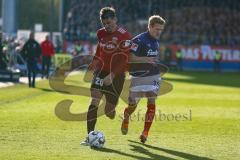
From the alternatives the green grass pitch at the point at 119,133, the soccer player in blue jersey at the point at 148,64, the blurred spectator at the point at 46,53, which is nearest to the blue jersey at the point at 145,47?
the soccer player in blue jersey at the point at 148,64

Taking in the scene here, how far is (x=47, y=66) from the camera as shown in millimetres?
31266

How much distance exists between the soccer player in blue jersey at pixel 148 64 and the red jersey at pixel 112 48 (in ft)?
0.89

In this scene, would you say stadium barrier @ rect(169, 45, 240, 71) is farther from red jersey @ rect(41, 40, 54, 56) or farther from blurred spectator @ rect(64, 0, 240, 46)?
red jersey @ rect(41, 40, 54, 56)

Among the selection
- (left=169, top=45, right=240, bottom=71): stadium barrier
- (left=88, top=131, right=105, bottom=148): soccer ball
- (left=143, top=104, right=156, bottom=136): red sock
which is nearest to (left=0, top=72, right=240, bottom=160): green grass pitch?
(left=88, top=131, right=105, bottom=148): soccer ball

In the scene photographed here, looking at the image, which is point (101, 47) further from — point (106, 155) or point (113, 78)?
point (106, 155)

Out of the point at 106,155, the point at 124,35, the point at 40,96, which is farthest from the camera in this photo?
the point at 40,96

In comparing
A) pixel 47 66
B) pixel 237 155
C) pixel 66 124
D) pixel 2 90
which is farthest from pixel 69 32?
pixel 237 155

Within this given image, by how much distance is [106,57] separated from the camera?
11.4 m

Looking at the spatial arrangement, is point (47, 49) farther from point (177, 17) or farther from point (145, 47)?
point (177, 17)

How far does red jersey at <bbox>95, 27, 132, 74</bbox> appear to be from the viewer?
1123cm

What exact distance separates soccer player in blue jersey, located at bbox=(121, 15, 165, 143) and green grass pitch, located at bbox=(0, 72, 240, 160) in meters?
0.65

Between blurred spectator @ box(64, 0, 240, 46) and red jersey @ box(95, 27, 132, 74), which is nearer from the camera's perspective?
red jersey @ box(95, 27, 132, 74)

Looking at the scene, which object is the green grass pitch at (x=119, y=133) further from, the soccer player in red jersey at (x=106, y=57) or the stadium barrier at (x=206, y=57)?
the stadium barrier at (x=206, y=57)

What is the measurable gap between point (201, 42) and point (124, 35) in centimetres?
4338
